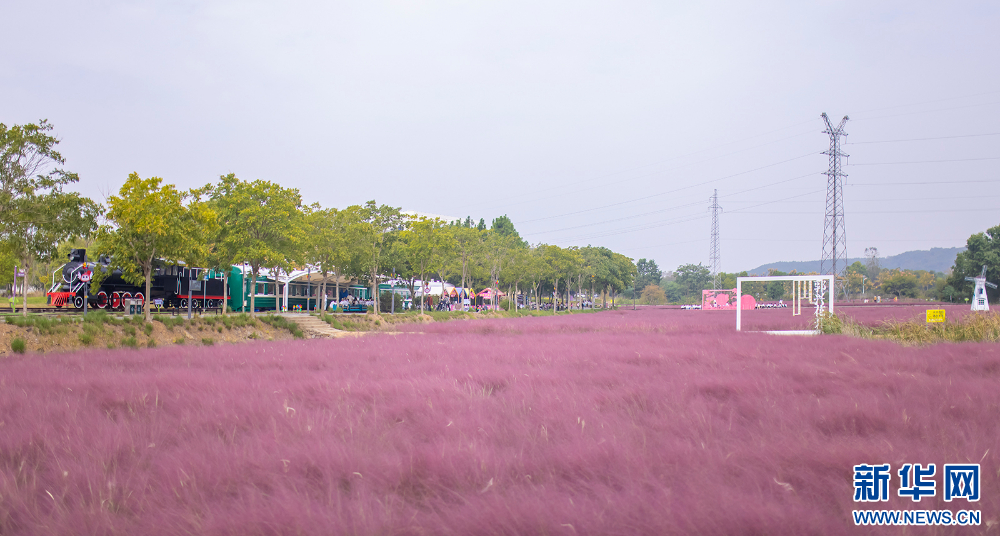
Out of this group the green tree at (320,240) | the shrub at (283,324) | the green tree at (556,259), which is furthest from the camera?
the green tree at (556,259)

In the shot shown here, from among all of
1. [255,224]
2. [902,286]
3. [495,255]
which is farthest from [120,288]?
[902,286]

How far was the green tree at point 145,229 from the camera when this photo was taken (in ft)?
62.2

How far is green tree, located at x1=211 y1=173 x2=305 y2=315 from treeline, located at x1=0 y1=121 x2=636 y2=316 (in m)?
0.05

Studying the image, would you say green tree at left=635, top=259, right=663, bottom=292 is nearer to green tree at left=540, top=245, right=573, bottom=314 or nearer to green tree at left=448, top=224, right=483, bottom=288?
green tree at left=540, top=245, right=573, bottom=314

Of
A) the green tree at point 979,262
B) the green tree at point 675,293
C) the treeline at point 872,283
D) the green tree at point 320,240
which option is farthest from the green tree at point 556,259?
the green tree at point 675,293

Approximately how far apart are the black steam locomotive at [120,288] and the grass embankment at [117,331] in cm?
217

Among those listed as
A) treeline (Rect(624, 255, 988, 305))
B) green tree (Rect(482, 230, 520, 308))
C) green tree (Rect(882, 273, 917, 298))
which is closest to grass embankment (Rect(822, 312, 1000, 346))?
green tree (Rect(482, 230, 520, 308))

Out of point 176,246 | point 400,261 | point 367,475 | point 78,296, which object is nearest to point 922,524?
point 367,475

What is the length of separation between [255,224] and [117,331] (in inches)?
372

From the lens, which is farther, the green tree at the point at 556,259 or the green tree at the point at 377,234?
the green tree at the point at 556,259

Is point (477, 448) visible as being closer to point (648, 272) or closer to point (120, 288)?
point (120, 288)

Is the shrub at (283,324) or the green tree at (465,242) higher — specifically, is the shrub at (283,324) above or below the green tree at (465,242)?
below

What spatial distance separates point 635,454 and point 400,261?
117ft

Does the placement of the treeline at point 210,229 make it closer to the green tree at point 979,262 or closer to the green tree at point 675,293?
the green tree at point 979,262
